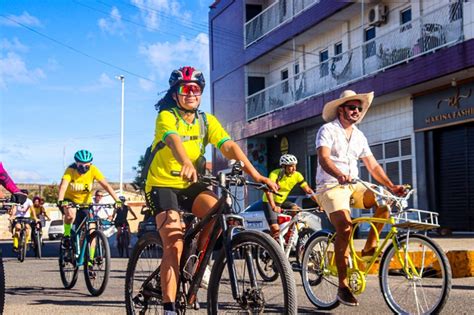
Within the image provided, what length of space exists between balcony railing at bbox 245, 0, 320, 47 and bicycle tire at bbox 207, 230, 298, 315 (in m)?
21.1

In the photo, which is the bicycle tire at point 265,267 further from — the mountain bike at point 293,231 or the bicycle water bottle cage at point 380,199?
the mountain bike at point 293,231

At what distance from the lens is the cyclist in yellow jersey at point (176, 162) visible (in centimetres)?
474

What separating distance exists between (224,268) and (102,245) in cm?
432

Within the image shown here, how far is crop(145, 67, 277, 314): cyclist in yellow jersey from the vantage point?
4738mm

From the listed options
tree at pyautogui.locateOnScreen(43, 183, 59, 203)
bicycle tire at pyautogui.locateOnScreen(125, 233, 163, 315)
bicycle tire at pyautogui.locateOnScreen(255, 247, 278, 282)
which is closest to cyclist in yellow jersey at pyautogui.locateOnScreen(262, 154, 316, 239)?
bicycle tire at pyautogui.locateOnScreen(125, 233, 163, 315)

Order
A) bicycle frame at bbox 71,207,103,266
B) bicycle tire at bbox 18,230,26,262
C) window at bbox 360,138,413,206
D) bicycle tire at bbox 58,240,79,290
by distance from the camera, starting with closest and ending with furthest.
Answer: bicycle frame at bbox 71,207,103,266, bicycle tire at bbox 58,240,79,290, bicycle tire at bbox 18,230,26,262, window at bbox 360,138,413,206

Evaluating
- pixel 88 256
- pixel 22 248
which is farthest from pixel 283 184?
pixel 22 248

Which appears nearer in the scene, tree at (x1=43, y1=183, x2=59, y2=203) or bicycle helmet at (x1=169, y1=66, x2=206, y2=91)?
bicycle helmet at (x1=169, y1=66, x2=206, y2=91)

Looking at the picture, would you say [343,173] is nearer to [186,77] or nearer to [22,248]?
[186,77]

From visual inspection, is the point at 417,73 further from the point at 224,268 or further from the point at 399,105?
the point at 224,268

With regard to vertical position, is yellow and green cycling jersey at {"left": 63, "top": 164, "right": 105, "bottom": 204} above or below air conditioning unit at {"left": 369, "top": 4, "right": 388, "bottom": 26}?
below

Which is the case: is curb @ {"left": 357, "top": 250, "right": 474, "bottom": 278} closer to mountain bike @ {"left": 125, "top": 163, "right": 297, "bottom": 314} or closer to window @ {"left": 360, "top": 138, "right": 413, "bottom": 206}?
mountain bike @ {"left": 125, "top": 163, "right": 297, "bottom": 314}

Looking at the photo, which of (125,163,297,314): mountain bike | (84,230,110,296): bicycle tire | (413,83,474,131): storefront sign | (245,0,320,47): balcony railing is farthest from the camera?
(245,0,320,47): balcony railing

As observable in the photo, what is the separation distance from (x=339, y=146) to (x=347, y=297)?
1330 mm
